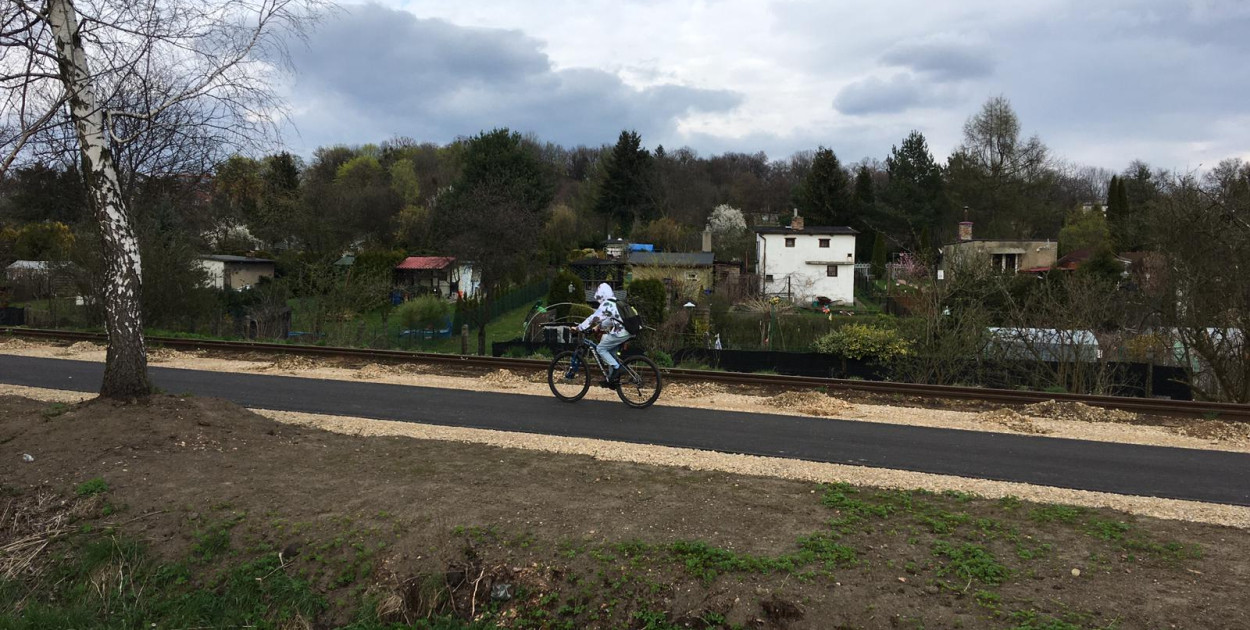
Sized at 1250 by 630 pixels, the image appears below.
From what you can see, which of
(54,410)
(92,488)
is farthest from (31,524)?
(54,410)

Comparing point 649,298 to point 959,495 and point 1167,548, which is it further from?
point 1167,548

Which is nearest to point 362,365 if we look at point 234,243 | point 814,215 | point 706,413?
point 706,413

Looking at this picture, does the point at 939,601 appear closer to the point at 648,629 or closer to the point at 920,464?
the point at 648,629

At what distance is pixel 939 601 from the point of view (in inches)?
176

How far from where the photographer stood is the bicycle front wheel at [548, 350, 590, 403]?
10781mm

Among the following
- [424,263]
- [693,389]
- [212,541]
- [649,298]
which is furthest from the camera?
[424,263]

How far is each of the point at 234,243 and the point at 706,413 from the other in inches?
2352

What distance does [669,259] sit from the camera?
41.8 meters

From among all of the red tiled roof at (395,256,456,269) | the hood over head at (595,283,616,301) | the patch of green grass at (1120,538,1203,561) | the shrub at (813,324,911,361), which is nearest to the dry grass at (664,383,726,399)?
the hood over head at (595,283,616,301)

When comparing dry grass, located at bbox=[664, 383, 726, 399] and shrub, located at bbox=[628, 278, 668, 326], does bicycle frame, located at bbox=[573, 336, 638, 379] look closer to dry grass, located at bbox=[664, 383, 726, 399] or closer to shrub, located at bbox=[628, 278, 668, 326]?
dry grass, located at bbox=[664, 383, 726, 399]

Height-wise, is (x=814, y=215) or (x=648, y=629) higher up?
(x=814, y=215)

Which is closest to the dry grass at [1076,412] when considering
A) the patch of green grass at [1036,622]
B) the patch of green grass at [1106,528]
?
the patch of green grass at [1106,528]

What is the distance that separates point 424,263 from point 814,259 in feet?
86.5

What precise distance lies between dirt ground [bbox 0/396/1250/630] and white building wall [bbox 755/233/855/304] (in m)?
44.6
